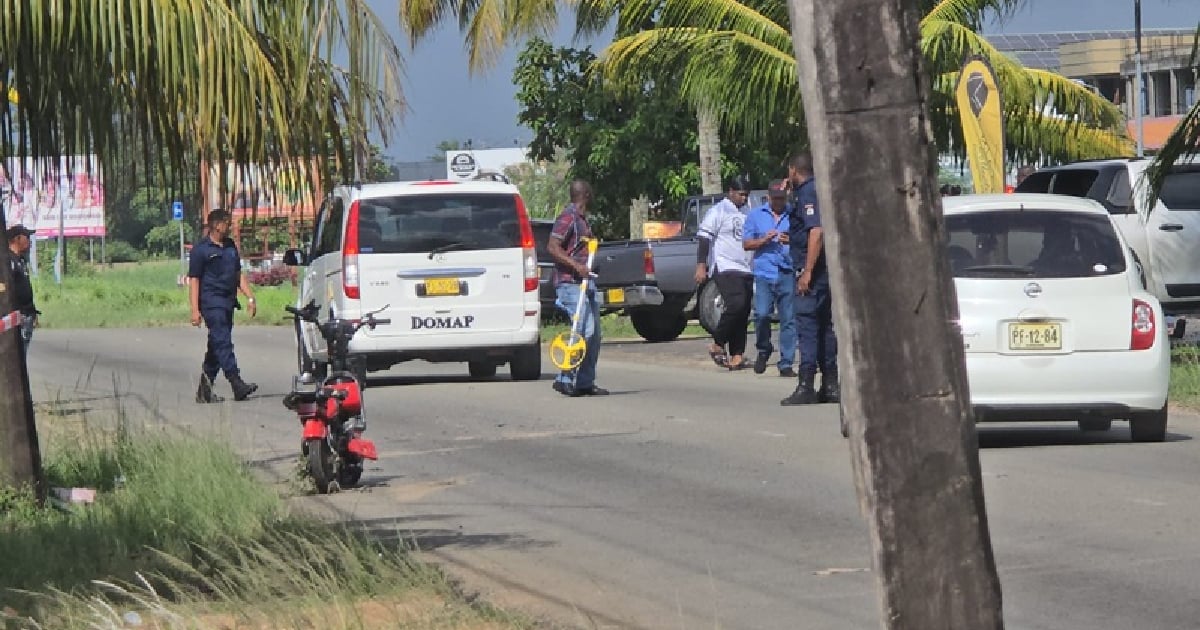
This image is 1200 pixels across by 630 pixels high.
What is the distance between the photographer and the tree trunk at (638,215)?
37.1 meters

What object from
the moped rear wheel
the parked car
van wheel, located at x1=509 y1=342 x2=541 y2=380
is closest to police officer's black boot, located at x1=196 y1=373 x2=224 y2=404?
van wheel, located at x1=509 y1=342 x2=541 y2=380

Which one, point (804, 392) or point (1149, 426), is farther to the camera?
point (804, 392)

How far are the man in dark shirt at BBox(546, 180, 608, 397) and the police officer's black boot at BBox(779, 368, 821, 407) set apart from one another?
6.38ft

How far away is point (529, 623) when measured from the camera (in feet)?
23.9

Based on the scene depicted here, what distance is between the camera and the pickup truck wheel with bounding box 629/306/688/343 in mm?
27047

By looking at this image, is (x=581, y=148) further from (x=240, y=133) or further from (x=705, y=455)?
(x=240, y=133)

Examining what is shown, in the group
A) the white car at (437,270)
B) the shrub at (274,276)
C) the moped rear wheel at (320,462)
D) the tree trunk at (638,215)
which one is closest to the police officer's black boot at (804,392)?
the white car at (437,270)

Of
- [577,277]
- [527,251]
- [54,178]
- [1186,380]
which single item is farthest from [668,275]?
[54,178]

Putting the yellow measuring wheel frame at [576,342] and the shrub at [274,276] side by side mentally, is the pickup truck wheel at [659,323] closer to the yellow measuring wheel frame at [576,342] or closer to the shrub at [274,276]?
the yellow measuring wheel frame at [576,342]

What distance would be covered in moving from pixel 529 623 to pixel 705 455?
565cm

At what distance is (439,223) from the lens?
18.8m

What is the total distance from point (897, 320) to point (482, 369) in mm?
16897

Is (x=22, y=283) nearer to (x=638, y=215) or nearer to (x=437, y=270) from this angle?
(x=437, y=270)

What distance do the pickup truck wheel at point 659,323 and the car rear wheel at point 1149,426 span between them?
46.2ft
